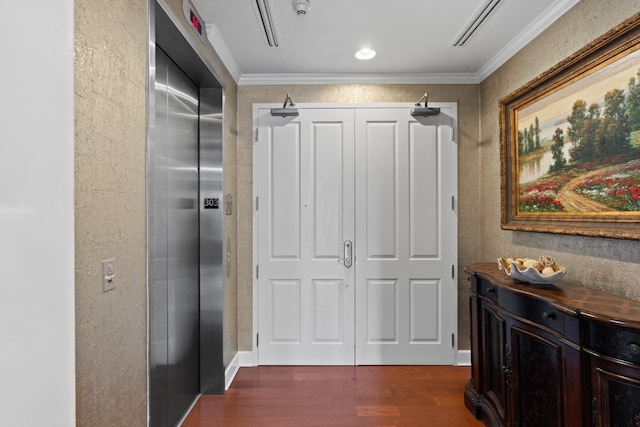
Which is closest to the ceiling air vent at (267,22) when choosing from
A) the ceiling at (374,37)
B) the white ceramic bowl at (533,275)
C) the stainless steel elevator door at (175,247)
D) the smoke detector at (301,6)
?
the ceiling at (374,37)

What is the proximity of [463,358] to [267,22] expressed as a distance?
3.16 m

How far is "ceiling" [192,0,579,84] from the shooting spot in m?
2.23

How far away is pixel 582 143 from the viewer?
2000mm

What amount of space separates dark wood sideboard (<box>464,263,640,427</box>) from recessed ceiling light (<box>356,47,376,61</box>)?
1797 millimetres

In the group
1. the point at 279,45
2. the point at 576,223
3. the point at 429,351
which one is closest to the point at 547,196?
the point at 576,223

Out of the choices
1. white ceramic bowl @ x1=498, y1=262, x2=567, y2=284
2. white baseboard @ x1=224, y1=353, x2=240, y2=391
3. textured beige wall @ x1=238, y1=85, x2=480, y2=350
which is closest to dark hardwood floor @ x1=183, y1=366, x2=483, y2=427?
white baseboard @ x1=224, y1=353, x2=240, y2=391

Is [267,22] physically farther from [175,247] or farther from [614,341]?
[614,341]

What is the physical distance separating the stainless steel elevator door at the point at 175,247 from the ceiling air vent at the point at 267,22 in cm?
63

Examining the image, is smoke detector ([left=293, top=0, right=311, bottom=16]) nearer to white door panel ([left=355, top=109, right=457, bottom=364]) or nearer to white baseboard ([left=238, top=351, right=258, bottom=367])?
white door panel ([left=355, top=109, right=457, bottom=364])

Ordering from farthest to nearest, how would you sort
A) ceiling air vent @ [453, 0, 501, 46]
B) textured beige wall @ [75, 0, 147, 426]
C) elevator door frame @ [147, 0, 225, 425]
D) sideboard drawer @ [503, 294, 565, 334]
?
elevator door frame @ [147, 0, 225, 425] < ceiling air vent @ [453, 0, 501, 46] < sideboard drawer @ [503, 294, 565, 334] < textured beige wall @ [75, 0, 147, 426]

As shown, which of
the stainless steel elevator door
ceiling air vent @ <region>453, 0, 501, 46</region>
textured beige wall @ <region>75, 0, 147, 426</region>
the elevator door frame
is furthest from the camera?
the elevator door frame

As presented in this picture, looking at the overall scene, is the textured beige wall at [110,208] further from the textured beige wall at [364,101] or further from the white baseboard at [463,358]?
the white baseboard at [463,358]
